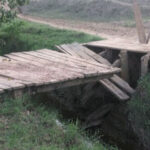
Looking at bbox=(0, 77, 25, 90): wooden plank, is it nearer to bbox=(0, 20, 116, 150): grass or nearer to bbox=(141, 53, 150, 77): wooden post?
bbox=(0, 20, 116, 150): grass

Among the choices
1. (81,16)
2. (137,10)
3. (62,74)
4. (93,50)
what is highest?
(137,10)

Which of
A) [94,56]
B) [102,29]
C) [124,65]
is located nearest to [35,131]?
[124,65]

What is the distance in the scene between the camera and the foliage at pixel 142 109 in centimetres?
571

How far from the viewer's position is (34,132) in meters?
4.53

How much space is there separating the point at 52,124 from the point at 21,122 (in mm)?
394

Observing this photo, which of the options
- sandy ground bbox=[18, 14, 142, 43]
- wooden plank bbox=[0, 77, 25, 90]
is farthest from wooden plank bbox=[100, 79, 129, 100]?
sandy ground bbox=[18, 14, 142, 43]

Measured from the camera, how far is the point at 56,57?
23.9 feet

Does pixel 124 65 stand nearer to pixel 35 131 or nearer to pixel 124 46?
pixel 124 46

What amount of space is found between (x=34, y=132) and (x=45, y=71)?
1.72 meters

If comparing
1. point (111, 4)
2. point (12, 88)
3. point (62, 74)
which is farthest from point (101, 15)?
point (12, 88)

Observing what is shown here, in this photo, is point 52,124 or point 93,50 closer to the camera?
point 52,124

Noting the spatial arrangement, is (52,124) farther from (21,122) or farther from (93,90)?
(93,90)

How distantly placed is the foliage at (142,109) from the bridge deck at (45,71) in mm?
564

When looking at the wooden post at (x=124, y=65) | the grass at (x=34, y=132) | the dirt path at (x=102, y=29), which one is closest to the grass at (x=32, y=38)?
the dirt path at (x=102, y=29)
